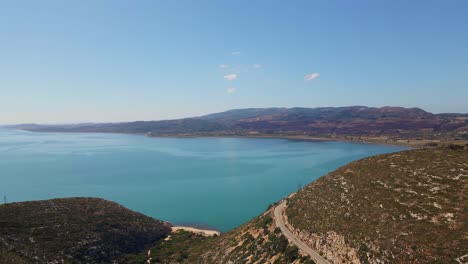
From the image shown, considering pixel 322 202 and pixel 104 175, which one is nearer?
pixel 322 202

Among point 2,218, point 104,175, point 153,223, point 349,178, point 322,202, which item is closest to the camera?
point 322,202

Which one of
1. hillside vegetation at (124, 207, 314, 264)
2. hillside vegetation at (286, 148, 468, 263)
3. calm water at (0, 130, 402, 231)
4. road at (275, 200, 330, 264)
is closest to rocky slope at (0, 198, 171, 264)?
hillside vegetation at (124, 207, 314, 264)

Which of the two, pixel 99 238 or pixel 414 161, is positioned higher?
pixel 414 161

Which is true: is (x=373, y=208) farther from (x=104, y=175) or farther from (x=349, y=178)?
Result: (x=104, y=175)

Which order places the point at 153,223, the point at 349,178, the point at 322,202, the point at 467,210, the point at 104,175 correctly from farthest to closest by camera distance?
the point at 104,175 → the point at 153,223 → the point at 349,178 → the point at 322,202 → the point at 467,210

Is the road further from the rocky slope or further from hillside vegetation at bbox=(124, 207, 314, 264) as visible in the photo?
the rocky slope

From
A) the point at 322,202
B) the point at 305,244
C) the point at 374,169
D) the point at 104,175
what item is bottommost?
the point at 104,175

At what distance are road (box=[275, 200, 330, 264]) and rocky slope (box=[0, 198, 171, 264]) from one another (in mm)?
26595

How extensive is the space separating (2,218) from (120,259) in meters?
20.5

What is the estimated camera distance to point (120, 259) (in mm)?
51156

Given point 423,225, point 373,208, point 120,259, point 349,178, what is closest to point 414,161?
point 349,178

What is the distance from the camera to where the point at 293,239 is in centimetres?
3869

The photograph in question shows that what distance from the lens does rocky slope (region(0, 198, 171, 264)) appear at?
146 ft

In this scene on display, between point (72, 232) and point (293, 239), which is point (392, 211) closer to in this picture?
point (293, 239)
